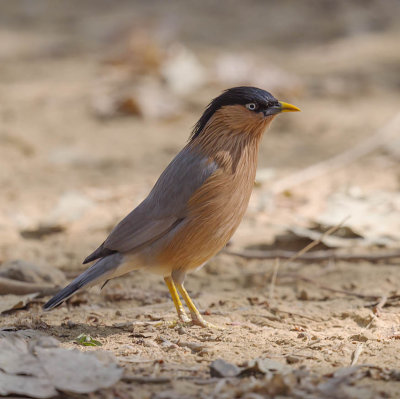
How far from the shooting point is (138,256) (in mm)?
3564

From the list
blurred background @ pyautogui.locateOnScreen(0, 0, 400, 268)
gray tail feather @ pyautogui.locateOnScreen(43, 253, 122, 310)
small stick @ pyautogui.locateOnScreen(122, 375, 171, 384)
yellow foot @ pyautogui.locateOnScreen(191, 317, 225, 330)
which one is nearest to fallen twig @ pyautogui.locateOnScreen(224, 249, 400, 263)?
blurred background @ pyautogui.locateOnScreen(0, 0, 400, 268)

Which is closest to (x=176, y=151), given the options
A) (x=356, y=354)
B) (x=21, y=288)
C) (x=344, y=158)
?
(x=344, y=158)

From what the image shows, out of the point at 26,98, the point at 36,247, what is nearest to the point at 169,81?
the point at 26,98

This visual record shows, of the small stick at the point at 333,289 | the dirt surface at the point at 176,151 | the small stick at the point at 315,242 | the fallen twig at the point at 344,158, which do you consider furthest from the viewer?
the fallen twig at the point at 344,158

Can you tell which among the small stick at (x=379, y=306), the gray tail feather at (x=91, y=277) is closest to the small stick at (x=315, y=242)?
the small stick at (x=379, y=306)

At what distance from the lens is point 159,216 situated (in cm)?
356

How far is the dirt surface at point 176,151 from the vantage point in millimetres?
3154

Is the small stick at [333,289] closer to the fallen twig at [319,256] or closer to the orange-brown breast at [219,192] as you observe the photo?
the fallen twig at [319,256]

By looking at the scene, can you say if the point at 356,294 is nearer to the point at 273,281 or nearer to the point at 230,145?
the point at 273,281

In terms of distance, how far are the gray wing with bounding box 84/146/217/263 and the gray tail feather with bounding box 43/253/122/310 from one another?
2.2 inches

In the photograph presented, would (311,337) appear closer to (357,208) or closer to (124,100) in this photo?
(357,208)

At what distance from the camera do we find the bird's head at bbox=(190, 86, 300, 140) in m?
3.75

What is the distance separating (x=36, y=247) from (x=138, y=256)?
1.66 meters

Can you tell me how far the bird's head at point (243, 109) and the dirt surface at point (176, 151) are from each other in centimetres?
101
